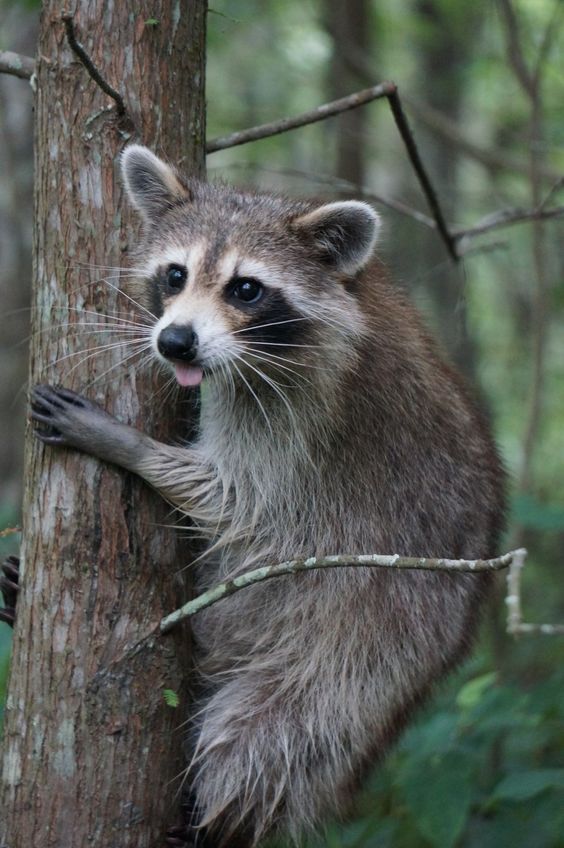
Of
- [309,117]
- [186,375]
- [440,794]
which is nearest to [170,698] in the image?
[186,375]

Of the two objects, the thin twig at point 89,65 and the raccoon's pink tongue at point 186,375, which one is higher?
the thin twig at point 89,65

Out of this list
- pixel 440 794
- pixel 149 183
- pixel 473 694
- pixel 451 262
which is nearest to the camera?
pixel 149 183

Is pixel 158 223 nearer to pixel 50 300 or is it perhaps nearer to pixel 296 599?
pixel 50 300

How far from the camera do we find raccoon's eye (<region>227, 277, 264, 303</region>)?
346 centimetres

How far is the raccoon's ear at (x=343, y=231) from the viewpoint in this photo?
353 cm

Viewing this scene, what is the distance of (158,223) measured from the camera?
360cm

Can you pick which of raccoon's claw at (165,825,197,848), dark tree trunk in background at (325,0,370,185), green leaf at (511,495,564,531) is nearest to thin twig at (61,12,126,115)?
raccoon's claw at (165,825,197,848)

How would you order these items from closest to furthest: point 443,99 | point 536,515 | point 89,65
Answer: point 89,65, point 536,515, point 443,99

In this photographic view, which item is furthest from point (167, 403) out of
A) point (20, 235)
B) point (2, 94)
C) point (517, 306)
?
point (517, 306)

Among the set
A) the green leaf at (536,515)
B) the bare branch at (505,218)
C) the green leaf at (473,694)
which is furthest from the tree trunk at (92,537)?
the green leaf at (536,515)

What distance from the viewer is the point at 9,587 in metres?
3.33

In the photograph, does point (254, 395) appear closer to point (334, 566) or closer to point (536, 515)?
point (334, 566)

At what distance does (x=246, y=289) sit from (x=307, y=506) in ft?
2.86

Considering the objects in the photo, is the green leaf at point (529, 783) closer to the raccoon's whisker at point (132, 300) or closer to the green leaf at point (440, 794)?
the green leaf at point (440, 794)
